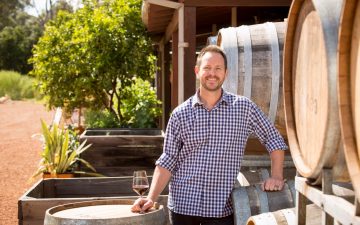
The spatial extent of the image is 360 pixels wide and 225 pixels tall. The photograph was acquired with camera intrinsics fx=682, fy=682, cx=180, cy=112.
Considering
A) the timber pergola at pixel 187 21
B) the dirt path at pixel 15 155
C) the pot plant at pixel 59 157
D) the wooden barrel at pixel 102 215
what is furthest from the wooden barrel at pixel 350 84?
the dirt path at pixel 15 155

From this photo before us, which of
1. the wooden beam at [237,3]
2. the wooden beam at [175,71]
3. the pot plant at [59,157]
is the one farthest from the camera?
the wooden beam at [175,71]

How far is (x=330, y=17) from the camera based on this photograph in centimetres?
229

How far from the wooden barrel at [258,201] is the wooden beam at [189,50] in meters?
4.17

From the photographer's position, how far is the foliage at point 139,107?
39.3 ft

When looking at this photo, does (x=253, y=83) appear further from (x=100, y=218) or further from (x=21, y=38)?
(x=21, y=38)

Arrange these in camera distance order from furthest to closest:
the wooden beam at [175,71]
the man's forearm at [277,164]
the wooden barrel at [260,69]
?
the wooden beam at [175,71]
the wooden barrel at [260,69]
the man's forearm at [277,164]

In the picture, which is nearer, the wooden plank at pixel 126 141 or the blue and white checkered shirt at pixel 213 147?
the blue and white checkered shirt at pixel 213 147

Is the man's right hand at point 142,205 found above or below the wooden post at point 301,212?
below

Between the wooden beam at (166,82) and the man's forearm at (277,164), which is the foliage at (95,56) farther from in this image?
the man's forearm at (277,164)

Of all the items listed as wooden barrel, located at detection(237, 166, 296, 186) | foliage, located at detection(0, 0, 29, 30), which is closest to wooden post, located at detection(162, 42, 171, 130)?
wooden barrel, located at detection(237, 166, 296, 186)

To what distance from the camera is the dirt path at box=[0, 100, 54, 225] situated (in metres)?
9.12

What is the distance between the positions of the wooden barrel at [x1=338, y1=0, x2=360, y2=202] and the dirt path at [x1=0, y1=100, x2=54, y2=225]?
20.3ft

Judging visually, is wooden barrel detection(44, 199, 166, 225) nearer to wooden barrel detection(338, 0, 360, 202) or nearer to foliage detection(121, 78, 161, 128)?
wooden barrel detection(338, 0, 360, 202)

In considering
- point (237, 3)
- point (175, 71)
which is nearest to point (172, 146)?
point (237, 3)
